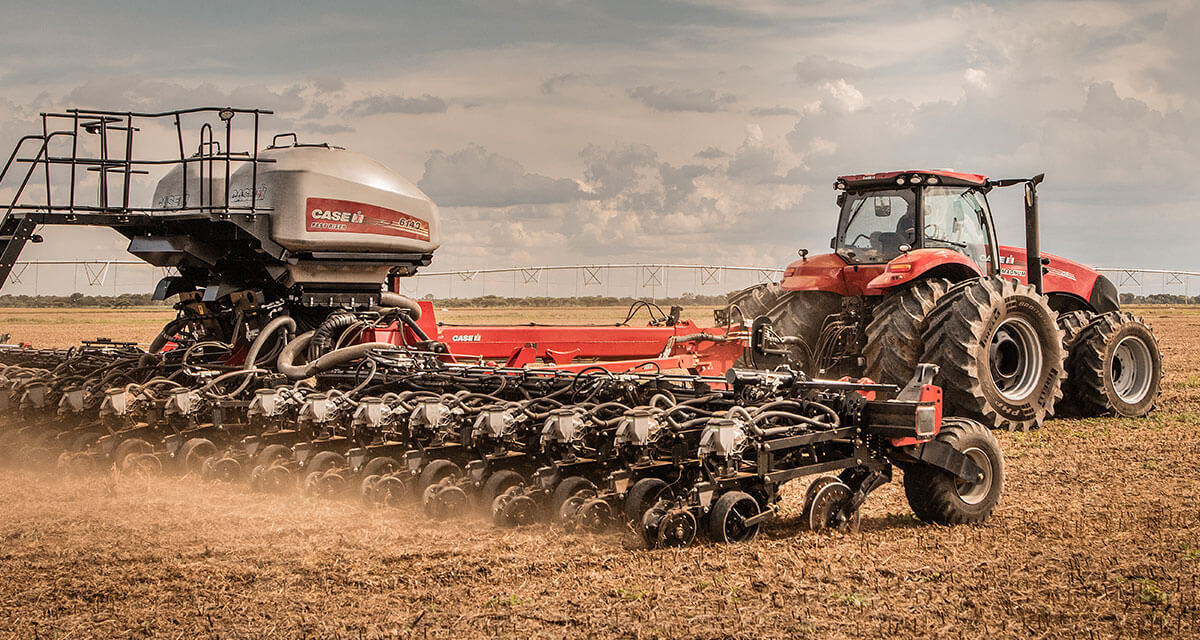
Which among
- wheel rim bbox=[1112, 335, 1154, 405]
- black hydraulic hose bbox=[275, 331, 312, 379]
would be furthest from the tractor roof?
black hydraulic hose bbox=[275, 331, 312, 379]

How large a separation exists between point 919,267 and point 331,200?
16.9 feet

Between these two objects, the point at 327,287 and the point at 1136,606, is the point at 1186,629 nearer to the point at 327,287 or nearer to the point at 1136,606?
the point at 1136,606

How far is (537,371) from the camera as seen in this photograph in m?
7.70

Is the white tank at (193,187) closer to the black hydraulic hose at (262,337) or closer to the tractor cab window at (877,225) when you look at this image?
the black hydraulic hose at (262,337)

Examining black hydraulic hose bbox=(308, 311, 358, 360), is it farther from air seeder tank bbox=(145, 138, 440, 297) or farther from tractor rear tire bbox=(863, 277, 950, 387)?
tractor rear tire bbox=(863, 277, 950, 387)

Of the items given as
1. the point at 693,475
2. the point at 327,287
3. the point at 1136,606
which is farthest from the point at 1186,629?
the point at 327,287

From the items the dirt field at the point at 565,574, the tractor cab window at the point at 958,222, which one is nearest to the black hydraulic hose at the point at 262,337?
the dirt field at the point at 565,574

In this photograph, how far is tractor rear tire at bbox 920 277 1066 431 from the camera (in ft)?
30.9

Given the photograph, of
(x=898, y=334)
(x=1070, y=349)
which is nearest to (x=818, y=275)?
(x=898, y=334)

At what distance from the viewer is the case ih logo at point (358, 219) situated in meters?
9.33

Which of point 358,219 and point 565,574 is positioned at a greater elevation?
point 358,219

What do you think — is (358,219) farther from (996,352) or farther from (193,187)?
(996,352)

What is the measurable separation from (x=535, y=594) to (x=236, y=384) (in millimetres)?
4527

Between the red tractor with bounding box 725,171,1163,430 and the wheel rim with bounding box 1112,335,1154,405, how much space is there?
0.01m
